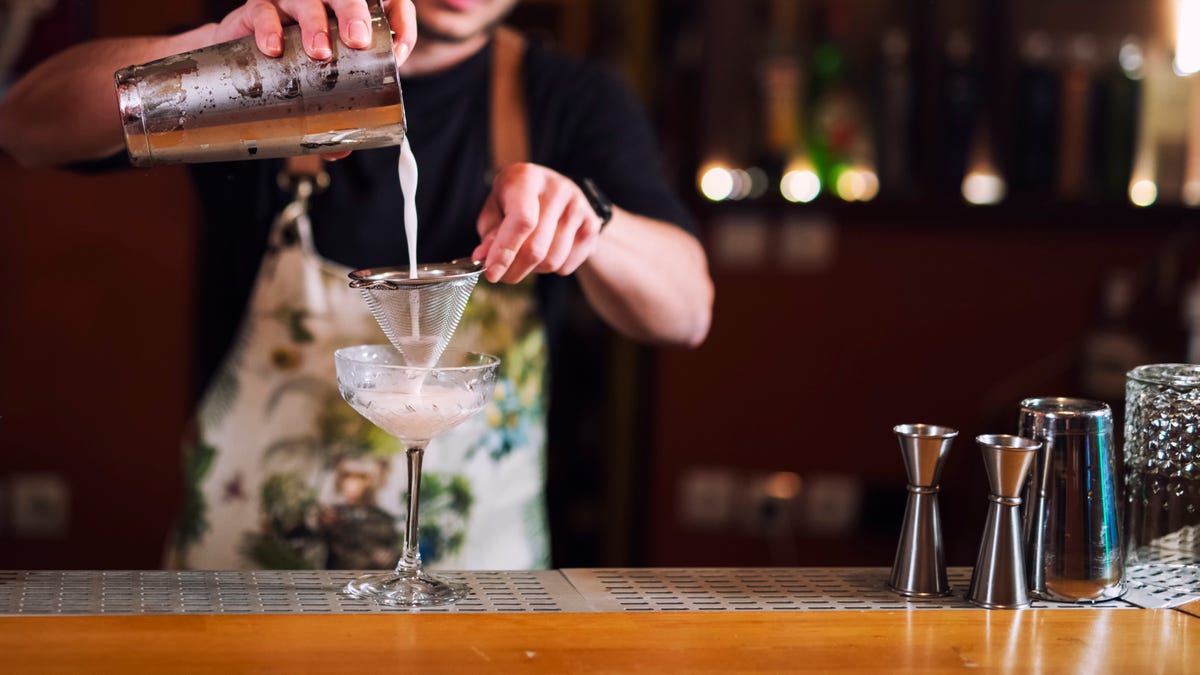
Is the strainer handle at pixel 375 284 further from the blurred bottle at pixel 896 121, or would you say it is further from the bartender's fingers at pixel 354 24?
the blurred bottle at pixel 896 121

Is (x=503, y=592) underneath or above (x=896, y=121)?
underneath

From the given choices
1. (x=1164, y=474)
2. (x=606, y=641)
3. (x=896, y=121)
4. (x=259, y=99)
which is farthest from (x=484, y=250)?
(x=896, y=121)

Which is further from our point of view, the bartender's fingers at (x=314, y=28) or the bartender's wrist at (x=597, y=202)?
the bartender's wrist at (x=597, y=202)

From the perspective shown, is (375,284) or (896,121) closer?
(375,284)

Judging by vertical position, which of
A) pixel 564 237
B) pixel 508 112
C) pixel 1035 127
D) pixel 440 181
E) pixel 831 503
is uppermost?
pixel 1035 127

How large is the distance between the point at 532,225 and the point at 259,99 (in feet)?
0.97

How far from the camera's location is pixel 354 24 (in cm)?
122

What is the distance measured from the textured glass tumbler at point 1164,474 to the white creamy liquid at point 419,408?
0.67 meters

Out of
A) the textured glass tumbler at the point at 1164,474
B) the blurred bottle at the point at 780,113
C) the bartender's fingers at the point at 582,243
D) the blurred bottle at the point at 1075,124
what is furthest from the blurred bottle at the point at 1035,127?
the bartender's fingers at the point at 582,243

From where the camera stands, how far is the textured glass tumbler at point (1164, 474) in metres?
1.32

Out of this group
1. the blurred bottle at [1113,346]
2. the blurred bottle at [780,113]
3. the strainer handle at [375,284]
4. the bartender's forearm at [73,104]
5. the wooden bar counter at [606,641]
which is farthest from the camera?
the blurred bottle at [780,113]

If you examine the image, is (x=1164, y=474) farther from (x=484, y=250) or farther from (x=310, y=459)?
(x=310, y=459)

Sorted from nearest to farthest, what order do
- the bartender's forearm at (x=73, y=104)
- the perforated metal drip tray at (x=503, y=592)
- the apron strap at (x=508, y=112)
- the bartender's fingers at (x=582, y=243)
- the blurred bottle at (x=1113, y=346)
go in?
the perforated metal drip tray at (x=503, y=592) → the bartender's fingers at (x=582, y=243) → the bartender's forearm at (x=73, y=104) → the apron strap at (x=508, y=112) → the blurred bottle at (x=1113, y=346)

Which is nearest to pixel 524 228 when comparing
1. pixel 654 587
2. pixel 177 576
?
pixel 654 587
